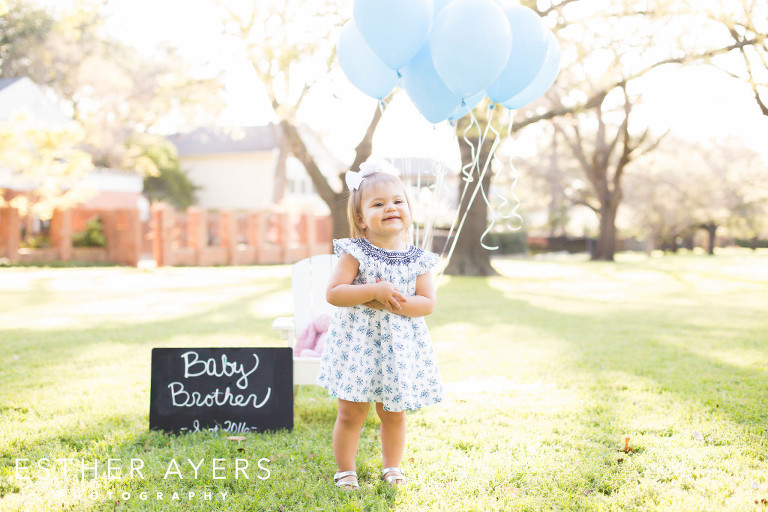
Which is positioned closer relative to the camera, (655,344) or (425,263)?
(425,263)

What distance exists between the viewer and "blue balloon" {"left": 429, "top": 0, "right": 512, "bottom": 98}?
347 cm

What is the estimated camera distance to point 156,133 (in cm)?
3309

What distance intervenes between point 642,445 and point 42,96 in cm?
2604

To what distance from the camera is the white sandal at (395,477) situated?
2613mm

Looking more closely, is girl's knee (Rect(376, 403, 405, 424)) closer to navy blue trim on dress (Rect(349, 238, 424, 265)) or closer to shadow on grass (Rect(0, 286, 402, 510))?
shadow on grass (Rect(0, 286, 402, 510))

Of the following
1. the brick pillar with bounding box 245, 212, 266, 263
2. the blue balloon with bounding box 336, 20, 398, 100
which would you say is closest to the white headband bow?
the blue balloon with bounding box 336, 20, 398, 100

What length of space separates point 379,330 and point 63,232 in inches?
651

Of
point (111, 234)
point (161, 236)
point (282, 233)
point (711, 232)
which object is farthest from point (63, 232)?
point (711, 232)

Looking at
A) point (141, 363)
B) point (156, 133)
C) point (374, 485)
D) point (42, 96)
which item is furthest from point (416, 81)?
point (156, 133)

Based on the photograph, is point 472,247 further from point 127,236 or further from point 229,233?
point 127,236

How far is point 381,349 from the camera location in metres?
2.61

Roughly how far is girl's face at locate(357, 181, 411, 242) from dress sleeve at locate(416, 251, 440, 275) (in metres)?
0.14

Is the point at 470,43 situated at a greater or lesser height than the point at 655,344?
greater

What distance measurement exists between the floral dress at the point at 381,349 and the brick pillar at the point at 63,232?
16.2 meters
